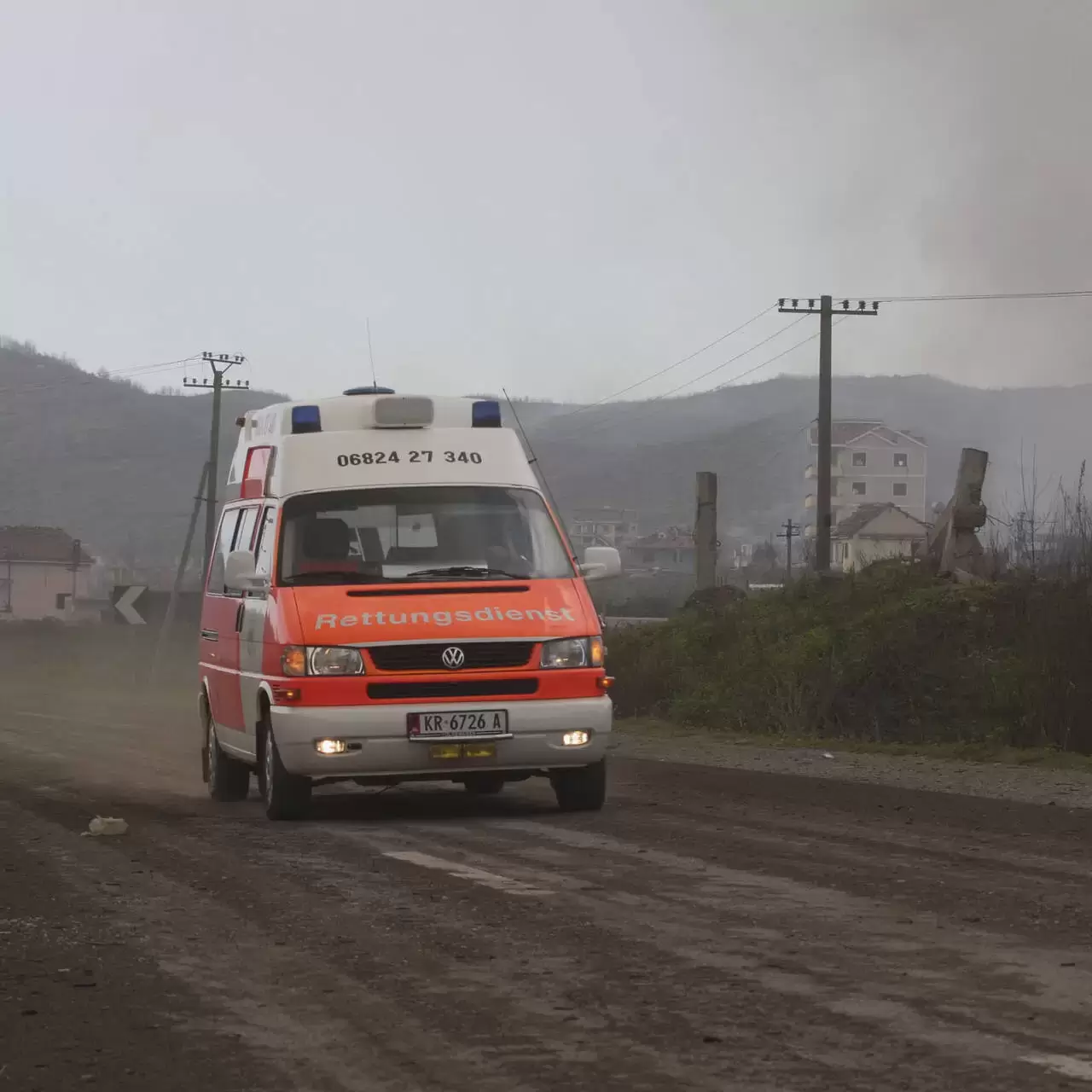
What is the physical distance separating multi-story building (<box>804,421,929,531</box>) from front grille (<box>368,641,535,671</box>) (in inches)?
6448

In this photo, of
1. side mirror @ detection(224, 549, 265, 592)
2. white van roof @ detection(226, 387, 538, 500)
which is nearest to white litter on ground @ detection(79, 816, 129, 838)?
side mirror @ detection(224, 549, 265, 592)

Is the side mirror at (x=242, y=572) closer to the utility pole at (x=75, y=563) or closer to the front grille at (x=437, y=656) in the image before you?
the front grille at (x=437, y=656)

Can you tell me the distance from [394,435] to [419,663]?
2.16 m

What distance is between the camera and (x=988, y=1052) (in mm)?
5375

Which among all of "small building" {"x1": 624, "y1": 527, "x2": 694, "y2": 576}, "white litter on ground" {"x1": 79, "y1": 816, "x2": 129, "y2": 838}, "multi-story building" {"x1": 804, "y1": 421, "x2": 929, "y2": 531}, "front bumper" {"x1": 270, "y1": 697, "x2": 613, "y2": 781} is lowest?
"white litter on ground" {"x1": 79, "y1": 816, "x2": 129, "y2": 838}

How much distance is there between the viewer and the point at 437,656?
12078 mm

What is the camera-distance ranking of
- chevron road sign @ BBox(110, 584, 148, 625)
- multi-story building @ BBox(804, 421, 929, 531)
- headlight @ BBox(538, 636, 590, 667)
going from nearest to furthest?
headlight @ BBox(538, 636, 590, 667) < chevron road sign @ BBox(110, 584, 148, 625) < multi-story building @ BBox(804, 421, 929, 531)

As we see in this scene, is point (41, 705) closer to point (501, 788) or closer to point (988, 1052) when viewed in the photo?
point (501, 788)

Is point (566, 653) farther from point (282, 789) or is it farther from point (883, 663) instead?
point (883, 663)

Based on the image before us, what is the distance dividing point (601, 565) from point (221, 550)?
355 cm

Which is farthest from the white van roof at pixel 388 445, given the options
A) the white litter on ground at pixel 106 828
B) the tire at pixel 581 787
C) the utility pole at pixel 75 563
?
the utility pole at pixel 75 563

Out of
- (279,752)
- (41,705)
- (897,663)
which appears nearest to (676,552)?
(41,705)

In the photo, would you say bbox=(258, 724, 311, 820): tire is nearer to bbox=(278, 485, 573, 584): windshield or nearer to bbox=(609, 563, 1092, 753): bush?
bbox=(278, 485, 573, 584): windshield

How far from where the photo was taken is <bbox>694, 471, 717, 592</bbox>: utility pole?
3231 centimetres
